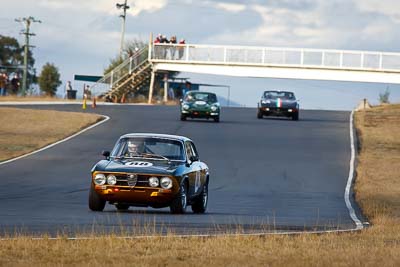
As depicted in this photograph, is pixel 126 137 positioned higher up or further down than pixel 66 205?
higher up

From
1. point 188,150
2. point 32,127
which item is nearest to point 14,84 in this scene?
point 32,127

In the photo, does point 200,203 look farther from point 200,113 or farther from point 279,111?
point 279,111

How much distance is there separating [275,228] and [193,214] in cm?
354

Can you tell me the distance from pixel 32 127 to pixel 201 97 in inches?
398

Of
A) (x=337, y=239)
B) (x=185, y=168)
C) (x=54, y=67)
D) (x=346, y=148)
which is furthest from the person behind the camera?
(x=54, y=67)

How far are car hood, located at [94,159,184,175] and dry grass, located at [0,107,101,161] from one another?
51.9 feet

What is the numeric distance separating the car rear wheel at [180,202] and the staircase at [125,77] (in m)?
58.7

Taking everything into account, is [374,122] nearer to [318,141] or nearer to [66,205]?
[318,141]

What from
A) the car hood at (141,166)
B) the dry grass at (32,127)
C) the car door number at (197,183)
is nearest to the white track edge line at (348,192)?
the car door number at (197,183)

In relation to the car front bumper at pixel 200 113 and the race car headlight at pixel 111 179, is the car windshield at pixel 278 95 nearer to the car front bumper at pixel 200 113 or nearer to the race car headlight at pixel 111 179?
the car front bumper at pixel 200 113

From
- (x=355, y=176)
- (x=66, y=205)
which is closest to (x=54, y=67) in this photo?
(x=355, y=176)

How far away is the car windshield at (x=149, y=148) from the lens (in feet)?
68.9

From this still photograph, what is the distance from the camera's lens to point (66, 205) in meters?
22.5

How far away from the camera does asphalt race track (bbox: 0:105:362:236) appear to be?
727 inches
